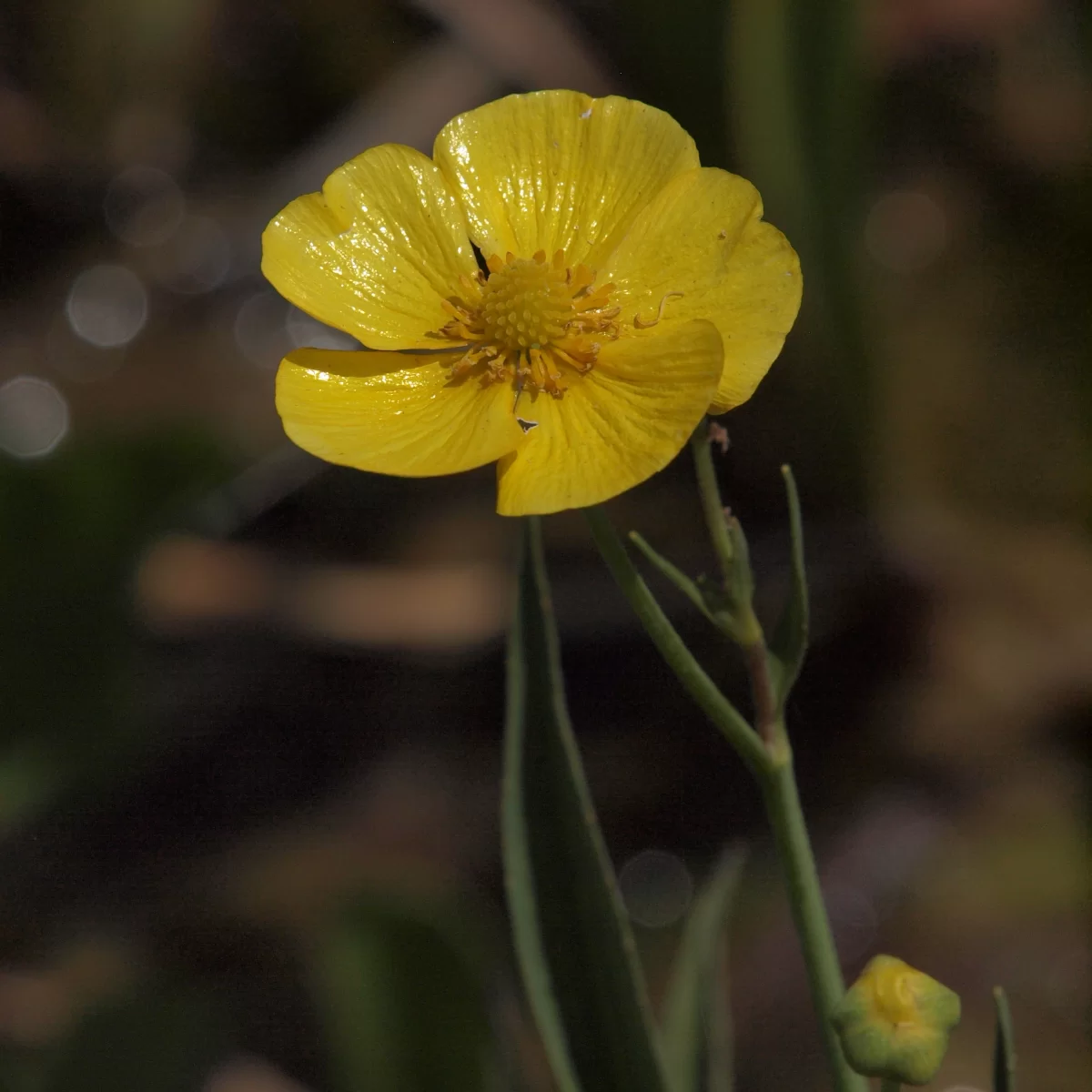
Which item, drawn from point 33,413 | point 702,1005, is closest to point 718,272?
point 702,1005

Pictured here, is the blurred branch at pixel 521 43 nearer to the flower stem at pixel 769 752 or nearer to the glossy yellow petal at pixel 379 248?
the glossy yellow petal at pixel 379 248

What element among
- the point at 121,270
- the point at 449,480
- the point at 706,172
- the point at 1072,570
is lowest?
the point at 1072,570

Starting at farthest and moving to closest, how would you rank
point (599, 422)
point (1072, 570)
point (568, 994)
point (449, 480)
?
point (449, 480) → point (1072, 570) → point (568, 994) → point (599, 422)

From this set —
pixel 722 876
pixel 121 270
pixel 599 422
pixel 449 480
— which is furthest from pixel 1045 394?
pixel 121 270

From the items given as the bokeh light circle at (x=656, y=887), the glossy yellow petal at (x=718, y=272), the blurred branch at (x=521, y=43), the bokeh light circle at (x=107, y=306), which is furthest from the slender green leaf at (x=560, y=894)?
the bokeh light circle at (x=107, y=306)

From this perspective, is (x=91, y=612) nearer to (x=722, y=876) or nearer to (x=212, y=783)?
(x=212, y=783)

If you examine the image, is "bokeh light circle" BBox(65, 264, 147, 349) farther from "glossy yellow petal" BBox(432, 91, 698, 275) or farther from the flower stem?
the flower stem
